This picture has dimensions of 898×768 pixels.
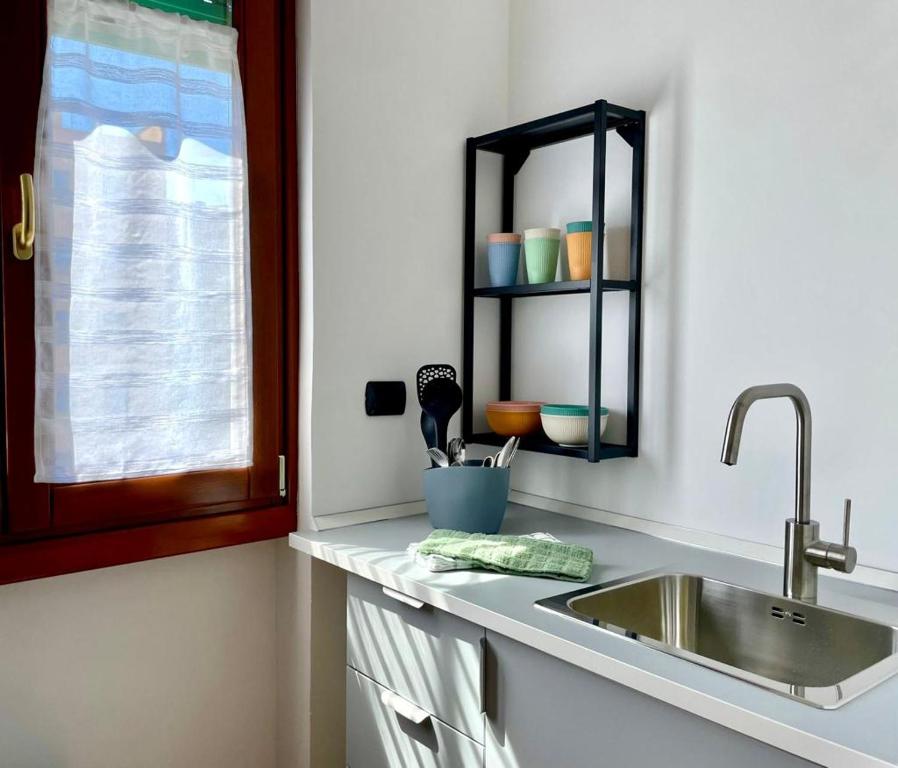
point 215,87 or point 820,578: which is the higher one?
point 215,87

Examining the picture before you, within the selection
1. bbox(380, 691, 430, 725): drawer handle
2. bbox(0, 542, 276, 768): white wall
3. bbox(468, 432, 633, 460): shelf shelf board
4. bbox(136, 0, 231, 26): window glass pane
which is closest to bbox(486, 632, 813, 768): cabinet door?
bbox(380, 691, 430, 725): drawer handle

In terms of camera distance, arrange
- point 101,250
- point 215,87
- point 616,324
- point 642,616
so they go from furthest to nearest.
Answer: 1. point 616,324
2. point 215,87
3. point 101,250
4. point 642,616

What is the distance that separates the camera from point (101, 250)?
1627 millimetres

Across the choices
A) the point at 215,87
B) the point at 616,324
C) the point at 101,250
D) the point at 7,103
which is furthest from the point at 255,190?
the point at 616,324

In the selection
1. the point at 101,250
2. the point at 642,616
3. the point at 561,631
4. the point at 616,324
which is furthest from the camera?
the point at 616,324

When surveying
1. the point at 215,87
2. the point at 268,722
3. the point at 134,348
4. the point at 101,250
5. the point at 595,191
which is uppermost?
the point at 215,87

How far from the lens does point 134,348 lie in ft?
5.49

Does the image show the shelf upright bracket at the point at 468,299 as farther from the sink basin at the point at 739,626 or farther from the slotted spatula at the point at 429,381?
the sink basin at the point at 739,626

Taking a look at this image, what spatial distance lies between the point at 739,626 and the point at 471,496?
1.93 ft

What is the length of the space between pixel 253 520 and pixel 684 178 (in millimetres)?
1209

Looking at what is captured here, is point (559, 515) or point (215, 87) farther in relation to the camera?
point (559, 515)

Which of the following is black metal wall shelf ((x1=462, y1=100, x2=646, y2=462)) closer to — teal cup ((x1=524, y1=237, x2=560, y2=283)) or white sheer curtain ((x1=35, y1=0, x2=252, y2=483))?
teal cup ((x1=524, y1=237, x2=560, y2=283))

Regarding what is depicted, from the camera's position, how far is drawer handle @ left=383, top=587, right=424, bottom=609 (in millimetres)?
1478

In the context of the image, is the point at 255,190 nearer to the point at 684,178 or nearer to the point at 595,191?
the point at 595,191
